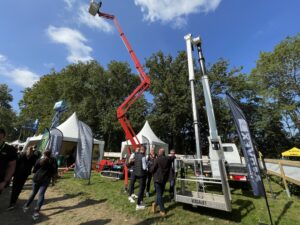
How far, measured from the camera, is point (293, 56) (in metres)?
23.8

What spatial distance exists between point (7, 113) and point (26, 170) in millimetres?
54549

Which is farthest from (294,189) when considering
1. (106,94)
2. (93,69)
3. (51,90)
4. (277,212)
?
(51,90)

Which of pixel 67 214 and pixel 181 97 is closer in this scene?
pixel 67 214

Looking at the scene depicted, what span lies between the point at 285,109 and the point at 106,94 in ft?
89.0

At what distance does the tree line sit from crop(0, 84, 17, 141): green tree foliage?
1820 centimetres

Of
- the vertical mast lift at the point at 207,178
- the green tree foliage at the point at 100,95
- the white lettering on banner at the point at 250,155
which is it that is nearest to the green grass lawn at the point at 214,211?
the vertical mast lift at the point at 207,178

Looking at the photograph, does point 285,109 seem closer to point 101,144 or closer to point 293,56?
point 293,56

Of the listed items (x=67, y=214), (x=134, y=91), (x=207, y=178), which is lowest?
(x=67, y=214)

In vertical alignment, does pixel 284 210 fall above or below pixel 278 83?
below

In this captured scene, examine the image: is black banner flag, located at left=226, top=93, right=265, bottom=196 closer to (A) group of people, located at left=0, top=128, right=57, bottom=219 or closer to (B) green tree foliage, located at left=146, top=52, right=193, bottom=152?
Result: (A) group of people, located at left=0, top=128, right=57, bottom=219

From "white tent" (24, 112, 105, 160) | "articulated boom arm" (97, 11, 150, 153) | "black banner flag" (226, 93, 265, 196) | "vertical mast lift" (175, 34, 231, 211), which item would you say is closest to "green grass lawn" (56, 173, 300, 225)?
"vertical mast lift" (175, 34, 231, 211)

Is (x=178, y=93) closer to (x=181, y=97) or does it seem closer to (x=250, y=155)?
(x=181, y=97)

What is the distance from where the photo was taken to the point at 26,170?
19.5 ft

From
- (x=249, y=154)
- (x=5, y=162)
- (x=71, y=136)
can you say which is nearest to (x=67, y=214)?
(x=5, y=162)
